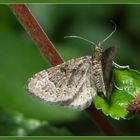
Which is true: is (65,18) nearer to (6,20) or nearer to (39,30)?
(6,20)

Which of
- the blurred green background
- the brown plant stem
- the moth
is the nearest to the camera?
the brown plant stem

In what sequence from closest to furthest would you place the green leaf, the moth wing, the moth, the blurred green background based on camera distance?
the green leaf
the moth wing
the moth
the blurred green background

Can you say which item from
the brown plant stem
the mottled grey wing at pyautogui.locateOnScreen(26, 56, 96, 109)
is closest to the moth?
the mottled grey wing at pyautogui.locateOnScreen(26, 56, 96, 109)

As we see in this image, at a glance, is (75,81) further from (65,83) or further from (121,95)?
(121,95)

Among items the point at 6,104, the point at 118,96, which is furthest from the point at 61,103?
the point at 6,104

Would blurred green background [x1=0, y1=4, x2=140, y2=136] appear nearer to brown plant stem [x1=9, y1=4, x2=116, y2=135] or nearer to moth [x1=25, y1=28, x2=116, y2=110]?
moth [x1=25, y1=28, x2=116, y2=110]

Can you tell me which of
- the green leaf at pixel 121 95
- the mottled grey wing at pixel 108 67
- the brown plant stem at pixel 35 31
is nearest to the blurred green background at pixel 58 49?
the mottled grey wing at pixel 108 67

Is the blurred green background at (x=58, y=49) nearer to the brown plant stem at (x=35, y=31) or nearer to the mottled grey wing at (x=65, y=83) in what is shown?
the mottled grey wing at (x=65, y=83)
